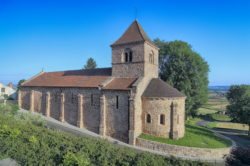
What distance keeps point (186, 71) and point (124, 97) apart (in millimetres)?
18085

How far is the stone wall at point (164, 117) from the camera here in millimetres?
26891

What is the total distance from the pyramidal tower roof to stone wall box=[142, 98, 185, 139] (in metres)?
9.26

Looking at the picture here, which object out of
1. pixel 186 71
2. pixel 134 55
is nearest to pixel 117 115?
pixel 134 55

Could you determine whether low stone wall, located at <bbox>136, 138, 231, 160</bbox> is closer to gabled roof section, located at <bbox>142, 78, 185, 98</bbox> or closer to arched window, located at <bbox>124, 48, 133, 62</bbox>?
gabled roof section, located at <bbox>142, 78, 185, 98</bbox>

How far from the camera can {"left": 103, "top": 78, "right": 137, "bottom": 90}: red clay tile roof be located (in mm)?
28859

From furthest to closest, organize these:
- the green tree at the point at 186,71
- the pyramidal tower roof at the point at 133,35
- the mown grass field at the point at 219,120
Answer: the mown grass field at the point at 219,120
the green tree at the point at 186,71
the pyramidal tower roof at the point at 133,35

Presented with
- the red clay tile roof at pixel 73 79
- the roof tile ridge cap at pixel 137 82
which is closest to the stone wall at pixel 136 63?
the roof tile ridge cap at pixel 137 82

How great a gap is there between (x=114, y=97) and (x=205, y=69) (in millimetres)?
23681

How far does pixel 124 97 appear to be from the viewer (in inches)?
1113

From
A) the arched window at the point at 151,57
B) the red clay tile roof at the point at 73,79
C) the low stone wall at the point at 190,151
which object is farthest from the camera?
the red clay tile roof at the point at 73,79

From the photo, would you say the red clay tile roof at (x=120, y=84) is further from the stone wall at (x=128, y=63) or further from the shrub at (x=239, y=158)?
the shrub at (x=239, y=158)

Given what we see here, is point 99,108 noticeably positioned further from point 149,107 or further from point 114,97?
point 149,107

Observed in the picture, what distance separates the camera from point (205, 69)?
43.5 m

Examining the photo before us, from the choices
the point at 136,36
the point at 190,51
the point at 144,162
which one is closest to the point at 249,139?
the point at 190,51
